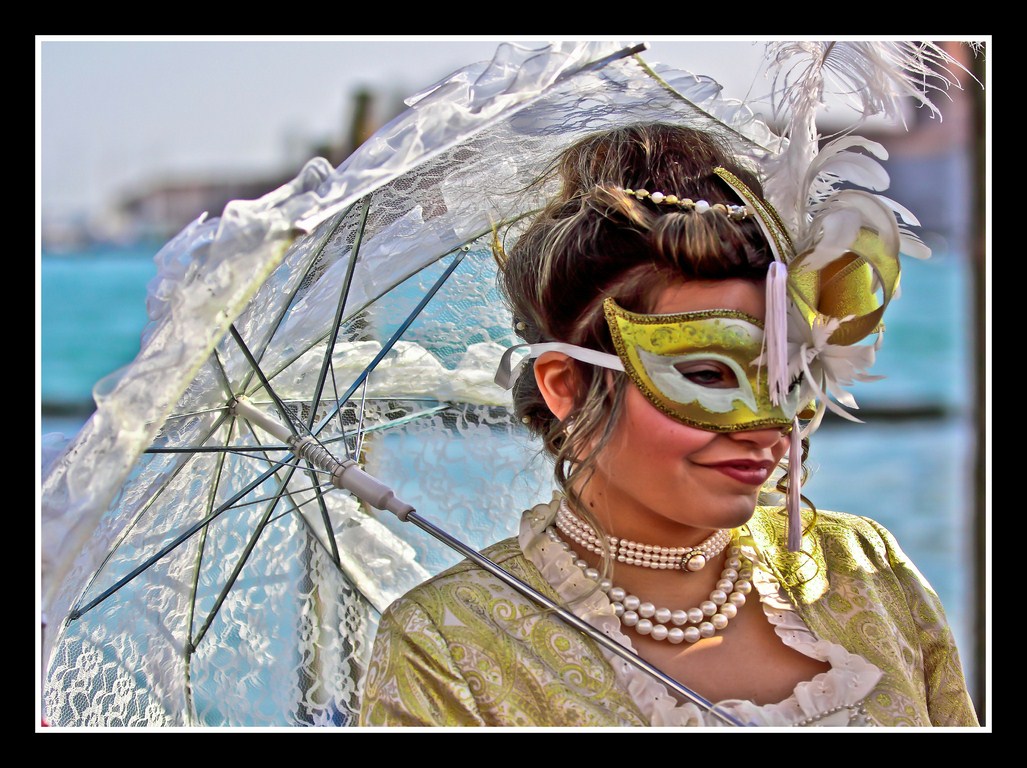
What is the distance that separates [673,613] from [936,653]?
0.50m

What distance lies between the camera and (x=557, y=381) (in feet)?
5.93

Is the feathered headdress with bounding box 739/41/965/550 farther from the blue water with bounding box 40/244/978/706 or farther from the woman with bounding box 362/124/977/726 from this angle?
the blue water with bounding box 40/244/978/706

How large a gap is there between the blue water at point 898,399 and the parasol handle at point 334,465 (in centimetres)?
285

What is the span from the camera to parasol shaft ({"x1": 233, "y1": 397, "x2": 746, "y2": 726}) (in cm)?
167

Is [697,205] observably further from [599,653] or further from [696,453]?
[599,653]

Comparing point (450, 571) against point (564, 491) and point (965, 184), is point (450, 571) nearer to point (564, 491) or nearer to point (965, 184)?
point (564, 491)

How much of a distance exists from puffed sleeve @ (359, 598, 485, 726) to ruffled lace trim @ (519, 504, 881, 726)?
Result: 0.21 meters

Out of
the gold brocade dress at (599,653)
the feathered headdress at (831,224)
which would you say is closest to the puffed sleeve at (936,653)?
the gold brocade dress at (599,653)

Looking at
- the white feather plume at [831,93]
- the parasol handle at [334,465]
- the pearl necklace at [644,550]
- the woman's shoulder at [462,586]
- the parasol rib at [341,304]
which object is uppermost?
the white feather plume at [831,93]

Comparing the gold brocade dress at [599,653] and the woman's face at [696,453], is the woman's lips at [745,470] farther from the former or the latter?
the gold brocade dress at [599,653]

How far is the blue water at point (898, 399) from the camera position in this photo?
6902mm

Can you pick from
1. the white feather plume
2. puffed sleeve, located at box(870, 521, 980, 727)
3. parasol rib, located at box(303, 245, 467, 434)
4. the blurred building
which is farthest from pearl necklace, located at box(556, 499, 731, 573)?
the blurred building

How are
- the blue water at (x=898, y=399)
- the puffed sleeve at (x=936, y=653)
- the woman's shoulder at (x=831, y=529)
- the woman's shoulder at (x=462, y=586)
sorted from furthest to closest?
the blue water at (x=898, y=399) < the woman's shoulder at (x=831, y=529) < the puffed sleeve at (x=936, y=653) < the woman's shoulder at (x=462, y=586)

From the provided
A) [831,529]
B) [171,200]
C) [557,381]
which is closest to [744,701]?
[831,529]
